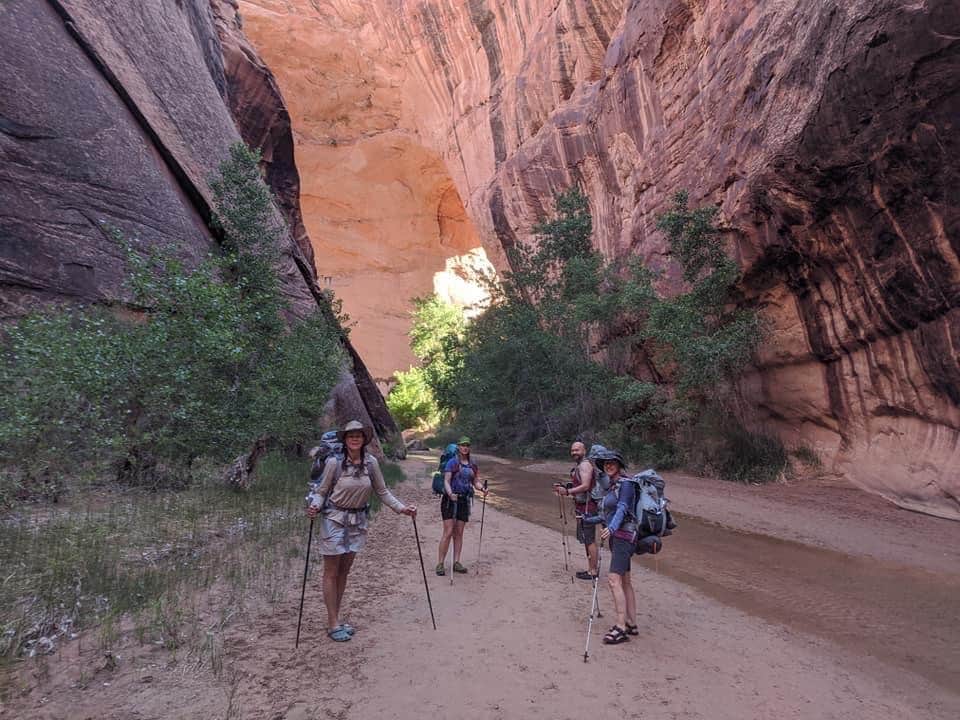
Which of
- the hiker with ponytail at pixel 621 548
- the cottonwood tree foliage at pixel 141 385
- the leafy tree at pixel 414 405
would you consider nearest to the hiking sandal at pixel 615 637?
the hiker with ponytail at pixel 621 548

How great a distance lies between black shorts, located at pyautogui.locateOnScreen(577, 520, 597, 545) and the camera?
621 cm

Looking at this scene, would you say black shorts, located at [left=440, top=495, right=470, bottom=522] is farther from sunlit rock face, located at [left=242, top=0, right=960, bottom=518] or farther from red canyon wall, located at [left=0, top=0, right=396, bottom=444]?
sunlit rock face, located at [left=242, top=0, right=960, bottom=518]

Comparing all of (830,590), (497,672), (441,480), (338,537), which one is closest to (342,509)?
(338,537)

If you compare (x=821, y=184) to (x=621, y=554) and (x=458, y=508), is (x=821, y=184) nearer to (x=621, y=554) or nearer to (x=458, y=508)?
(x=458, y=508)

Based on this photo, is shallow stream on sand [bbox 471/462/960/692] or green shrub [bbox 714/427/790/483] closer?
shallow stream on sand [bbox 471/462/960/692]

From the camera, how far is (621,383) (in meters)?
17.7

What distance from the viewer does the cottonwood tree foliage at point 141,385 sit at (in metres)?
6.89

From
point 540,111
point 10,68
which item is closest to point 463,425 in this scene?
point 540,111

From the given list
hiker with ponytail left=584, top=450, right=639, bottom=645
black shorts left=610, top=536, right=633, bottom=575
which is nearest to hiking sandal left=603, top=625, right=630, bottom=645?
hiker with ponytail left=584, top=450, right=639, bottom=645

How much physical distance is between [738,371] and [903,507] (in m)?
5.24

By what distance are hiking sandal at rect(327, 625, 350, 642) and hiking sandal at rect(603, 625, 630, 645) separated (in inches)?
81.2

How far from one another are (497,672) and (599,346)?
20431 mm

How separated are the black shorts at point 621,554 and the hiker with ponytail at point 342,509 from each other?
1.74 meters

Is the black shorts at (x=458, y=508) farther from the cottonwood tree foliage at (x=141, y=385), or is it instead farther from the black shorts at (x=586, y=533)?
the cottonwood tree foliage at (x=141, y=385)
